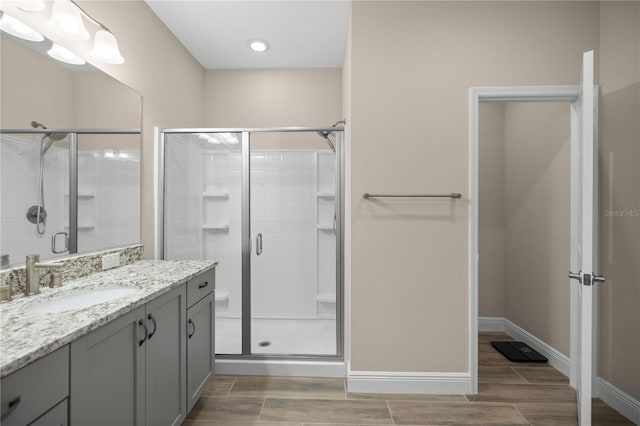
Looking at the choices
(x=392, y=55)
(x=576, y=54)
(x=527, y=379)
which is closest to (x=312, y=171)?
(x=392, y=55)

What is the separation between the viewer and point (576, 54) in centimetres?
223

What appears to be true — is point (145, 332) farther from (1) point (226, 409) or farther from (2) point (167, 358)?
(1) point (226, 409)

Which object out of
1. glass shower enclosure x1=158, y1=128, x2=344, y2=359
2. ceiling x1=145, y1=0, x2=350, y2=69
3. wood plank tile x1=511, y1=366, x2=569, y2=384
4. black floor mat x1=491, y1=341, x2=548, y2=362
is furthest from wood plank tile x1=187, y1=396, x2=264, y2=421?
ceiling x1=145, y1=0, x2=350, y2=69

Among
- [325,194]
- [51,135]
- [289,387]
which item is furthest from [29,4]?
[289,387]

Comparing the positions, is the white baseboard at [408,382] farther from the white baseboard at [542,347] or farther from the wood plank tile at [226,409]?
the white baseboard at [542,347]

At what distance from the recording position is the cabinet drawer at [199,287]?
6.10 ft

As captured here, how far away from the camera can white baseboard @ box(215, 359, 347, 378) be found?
248 centimetres

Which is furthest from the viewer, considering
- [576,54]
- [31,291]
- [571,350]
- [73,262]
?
[571,350]

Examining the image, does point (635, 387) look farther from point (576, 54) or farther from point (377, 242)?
point (576, 54)

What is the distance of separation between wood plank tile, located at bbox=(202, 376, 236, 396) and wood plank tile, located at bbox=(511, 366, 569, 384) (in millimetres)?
2184

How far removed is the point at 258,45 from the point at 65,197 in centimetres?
210

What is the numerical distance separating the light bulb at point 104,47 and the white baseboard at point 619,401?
371 centimetres

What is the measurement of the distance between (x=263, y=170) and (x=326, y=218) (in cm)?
63

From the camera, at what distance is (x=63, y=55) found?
169cm
